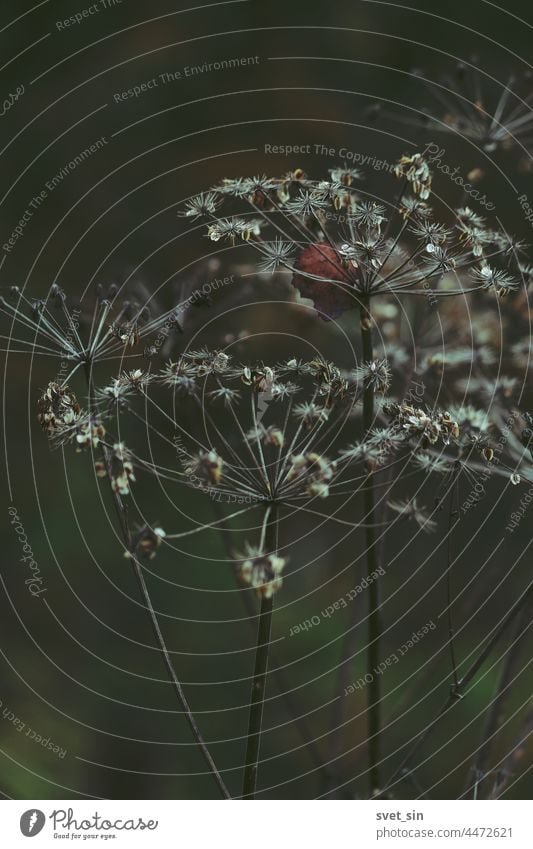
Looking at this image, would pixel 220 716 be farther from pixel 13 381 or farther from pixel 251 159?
pixel 251 159

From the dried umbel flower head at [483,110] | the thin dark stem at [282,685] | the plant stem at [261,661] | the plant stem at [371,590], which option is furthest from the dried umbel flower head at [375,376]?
the dried umbel flower head at [483,110]

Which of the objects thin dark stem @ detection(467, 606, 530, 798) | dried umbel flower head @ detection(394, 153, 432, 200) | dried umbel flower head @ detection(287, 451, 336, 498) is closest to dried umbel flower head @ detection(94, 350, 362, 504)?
dried umbel flower head @ detection(287, 451, 336, 498)

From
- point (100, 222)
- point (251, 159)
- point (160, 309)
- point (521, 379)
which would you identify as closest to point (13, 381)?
point (100, 222)

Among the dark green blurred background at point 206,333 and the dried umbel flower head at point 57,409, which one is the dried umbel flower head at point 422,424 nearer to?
the dried umbel flower head at point 57,409

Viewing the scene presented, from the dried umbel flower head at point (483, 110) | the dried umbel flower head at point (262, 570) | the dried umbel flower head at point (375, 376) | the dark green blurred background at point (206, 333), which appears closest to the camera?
the dried umbel flower head at point (262, 570)

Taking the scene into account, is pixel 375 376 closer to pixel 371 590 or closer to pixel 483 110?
pixel 371 590

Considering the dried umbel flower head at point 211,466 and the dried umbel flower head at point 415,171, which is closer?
the dried umbel flower head at point 211,466

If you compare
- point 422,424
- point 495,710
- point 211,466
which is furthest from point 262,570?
point 495,710
